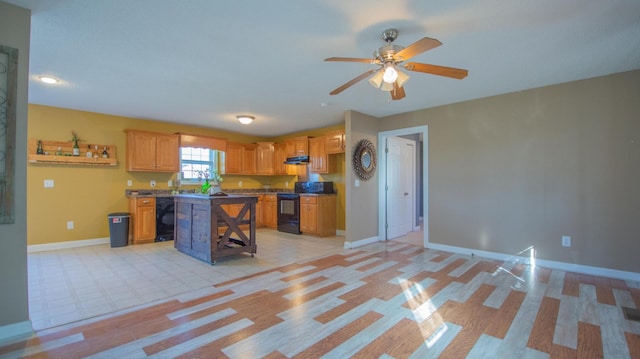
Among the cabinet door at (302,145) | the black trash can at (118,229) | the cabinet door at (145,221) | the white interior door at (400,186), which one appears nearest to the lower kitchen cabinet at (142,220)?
the cabinet door at (145,221)

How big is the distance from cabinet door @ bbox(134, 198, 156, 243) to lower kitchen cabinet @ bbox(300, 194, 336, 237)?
2900mm

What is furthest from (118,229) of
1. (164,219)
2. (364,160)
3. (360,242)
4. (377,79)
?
(377,79)

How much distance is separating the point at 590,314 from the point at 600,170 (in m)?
1.98

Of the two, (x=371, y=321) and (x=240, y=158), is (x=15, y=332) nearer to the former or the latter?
(x=371, y=321)

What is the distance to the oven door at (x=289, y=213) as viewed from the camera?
6.41 m

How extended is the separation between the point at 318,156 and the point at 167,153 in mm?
3148

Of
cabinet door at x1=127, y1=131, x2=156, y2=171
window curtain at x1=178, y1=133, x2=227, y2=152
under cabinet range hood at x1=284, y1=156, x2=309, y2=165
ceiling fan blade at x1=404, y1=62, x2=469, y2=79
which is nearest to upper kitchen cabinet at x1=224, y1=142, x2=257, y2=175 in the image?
window curtain at x1=178, y1=133, x2=227, y2=152

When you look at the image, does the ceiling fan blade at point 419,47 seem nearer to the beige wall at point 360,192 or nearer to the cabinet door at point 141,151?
the beige wall at point 360,192

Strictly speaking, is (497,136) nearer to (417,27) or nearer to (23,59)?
(417,27)

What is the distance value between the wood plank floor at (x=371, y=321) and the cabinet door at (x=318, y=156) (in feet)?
10.6

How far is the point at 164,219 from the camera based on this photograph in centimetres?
561

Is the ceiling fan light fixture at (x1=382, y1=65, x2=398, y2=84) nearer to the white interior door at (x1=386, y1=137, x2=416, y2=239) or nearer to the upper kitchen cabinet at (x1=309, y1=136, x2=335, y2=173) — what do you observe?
the white interior door at (x1=386, y1=137, x2=416, y2=239)

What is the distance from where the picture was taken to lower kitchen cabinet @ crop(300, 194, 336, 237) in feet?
19.9

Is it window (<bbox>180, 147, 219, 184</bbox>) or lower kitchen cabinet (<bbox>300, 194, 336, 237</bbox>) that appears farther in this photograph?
window (<bbox>180, 147, 219, 184</bbox>)
